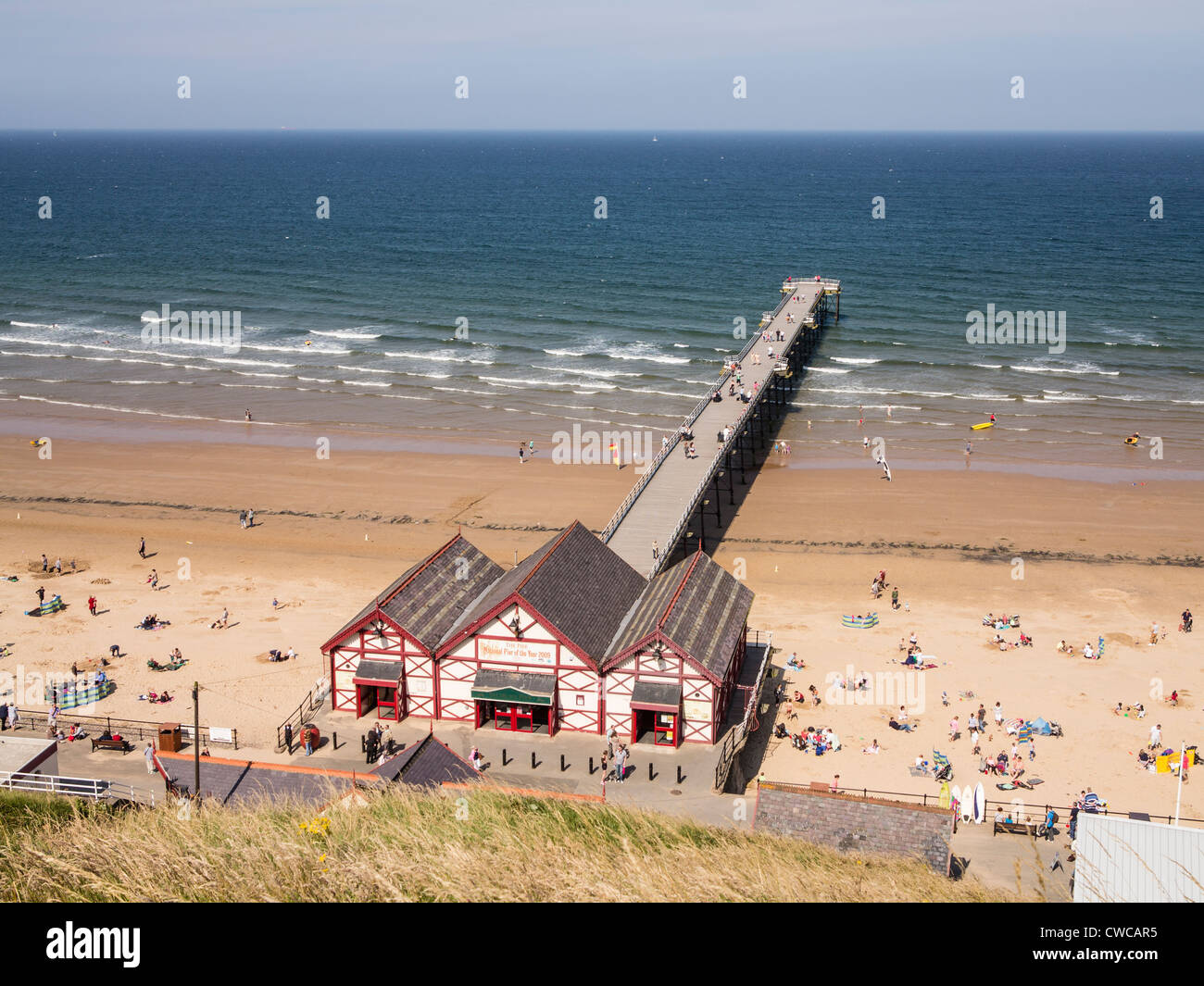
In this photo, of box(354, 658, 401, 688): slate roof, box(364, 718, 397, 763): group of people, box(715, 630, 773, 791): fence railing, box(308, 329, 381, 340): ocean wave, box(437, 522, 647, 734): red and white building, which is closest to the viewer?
box(715, 630, 773, 791): fence railing

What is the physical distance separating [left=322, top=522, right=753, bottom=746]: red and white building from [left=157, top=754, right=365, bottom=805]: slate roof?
519 centimetres

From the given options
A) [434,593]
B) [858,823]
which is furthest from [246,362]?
[858,823]

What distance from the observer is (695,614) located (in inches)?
1115

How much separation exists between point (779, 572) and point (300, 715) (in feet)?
62.0

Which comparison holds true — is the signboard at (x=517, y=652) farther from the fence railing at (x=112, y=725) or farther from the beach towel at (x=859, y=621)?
the beach towel at (x=859, y=621)

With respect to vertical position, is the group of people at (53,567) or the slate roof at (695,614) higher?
the slate roof at (695,614)

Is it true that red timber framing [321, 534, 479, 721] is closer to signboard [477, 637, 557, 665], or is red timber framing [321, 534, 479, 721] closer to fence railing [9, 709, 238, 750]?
signboard [477, 637, 557, 665]

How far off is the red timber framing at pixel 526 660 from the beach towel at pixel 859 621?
1221 centimetres

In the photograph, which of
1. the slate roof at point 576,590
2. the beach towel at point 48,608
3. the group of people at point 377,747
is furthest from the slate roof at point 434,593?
the beach towel at point 48,608

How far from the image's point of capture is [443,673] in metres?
27.9

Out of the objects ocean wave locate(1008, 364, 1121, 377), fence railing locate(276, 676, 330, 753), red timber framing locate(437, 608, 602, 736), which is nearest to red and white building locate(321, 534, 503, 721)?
red timber framing locate(437, 608, 602, 736)

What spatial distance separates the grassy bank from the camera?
12547 millimetres

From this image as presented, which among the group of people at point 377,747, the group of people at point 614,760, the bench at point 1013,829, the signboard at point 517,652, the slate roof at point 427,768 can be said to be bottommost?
the bench at point 1013,829

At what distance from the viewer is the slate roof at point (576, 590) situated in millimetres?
27266
